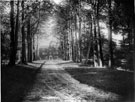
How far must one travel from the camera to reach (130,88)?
29.9 ft

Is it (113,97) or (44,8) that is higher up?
(44,8)

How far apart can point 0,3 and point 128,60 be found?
11.9 m

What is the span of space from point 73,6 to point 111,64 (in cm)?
974

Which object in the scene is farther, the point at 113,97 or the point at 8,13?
the point at 8,13

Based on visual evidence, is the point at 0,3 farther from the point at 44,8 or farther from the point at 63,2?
the point at 63,2

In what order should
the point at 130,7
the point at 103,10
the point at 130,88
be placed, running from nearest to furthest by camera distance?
the point at 130,88 → the point at 130,7 → the point at 103,10

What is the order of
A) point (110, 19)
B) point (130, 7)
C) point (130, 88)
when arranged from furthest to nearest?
point (110, 19), point (130, 7), point (130, 88)

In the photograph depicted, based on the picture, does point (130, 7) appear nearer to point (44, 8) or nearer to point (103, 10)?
point (103, 10)

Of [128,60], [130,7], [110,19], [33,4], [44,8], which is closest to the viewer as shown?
[130,7]

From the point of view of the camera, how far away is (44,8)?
81.3 feet

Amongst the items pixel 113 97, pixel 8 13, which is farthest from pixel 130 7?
pixel 8 13

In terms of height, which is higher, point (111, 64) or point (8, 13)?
point (8, 13)

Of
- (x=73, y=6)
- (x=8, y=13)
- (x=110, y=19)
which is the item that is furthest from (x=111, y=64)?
(x=8, y=13)

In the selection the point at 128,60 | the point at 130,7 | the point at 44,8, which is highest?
the point at 44,8
